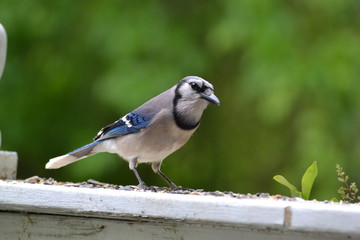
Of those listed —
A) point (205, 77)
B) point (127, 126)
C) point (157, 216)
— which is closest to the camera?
point (157, 216)

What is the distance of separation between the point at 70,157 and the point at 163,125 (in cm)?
45

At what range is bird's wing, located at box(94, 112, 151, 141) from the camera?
2990mm

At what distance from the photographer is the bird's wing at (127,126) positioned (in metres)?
2.99

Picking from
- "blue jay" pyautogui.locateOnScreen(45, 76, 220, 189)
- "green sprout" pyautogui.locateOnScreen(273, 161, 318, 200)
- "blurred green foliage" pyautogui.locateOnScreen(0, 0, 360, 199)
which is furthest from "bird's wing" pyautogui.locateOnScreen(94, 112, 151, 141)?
"blurred green foliage" pyautogui.locateOnScreen(0, 0, 360, 199)

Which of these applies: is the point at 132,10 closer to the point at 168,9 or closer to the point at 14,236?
the point at 168,9

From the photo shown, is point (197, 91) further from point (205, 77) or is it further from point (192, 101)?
point (205, 77)

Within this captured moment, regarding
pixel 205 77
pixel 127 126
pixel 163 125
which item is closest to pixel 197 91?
pixel 163 125

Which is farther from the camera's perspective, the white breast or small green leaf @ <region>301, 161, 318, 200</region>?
the white breast

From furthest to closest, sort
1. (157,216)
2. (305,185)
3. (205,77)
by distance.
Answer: (205,77) → (305,185) → (157,216)

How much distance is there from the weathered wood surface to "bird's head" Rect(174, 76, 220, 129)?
1115mm

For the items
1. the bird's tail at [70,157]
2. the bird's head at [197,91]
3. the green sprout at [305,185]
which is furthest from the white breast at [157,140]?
the green sprout at [305,185]

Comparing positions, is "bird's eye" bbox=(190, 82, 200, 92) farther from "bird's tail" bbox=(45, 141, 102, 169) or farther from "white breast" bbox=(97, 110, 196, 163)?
"bird's tail" bbox=(45, 141, 102, 169)

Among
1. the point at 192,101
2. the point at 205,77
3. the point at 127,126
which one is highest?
the point at 192,101

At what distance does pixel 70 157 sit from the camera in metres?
3.10
